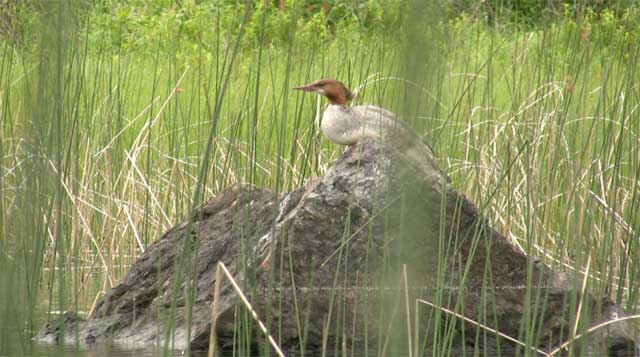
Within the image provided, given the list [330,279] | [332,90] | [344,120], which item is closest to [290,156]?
[332,90]

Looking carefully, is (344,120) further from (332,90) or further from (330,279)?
(330,279)

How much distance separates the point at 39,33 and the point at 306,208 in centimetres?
188

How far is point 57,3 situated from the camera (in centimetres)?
167

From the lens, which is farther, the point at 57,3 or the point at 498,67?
the point at 498,67

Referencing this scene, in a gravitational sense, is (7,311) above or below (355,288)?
above

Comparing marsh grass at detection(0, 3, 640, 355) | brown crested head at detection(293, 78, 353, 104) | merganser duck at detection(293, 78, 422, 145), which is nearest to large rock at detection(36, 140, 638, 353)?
marsh grass at detection(0, 3, 640, 355)

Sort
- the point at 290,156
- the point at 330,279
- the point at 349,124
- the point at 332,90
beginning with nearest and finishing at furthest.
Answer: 1. the point at 330,279
2. the point at 349,124
3. the point at 332,90
4. the point at 290,156

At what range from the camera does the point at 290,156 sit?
512 cm

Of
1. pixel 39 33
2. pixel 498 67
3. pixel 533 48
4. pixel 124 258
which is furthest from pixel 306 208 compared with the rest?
pixel 533 48

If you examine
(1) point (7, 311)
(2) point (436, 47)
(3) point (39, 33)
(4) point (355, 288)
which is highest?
(2) point (436, 47)

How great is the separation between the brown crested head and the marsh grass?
87 mm

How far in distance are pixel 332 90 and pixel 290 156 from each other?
1.85ft

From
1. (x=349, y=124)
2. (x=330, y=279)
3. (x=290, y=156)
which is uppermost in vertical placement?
(x=349, y=124)

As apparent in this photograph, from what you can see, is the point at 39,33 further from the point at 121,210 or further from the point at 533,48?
the point at 533,48
